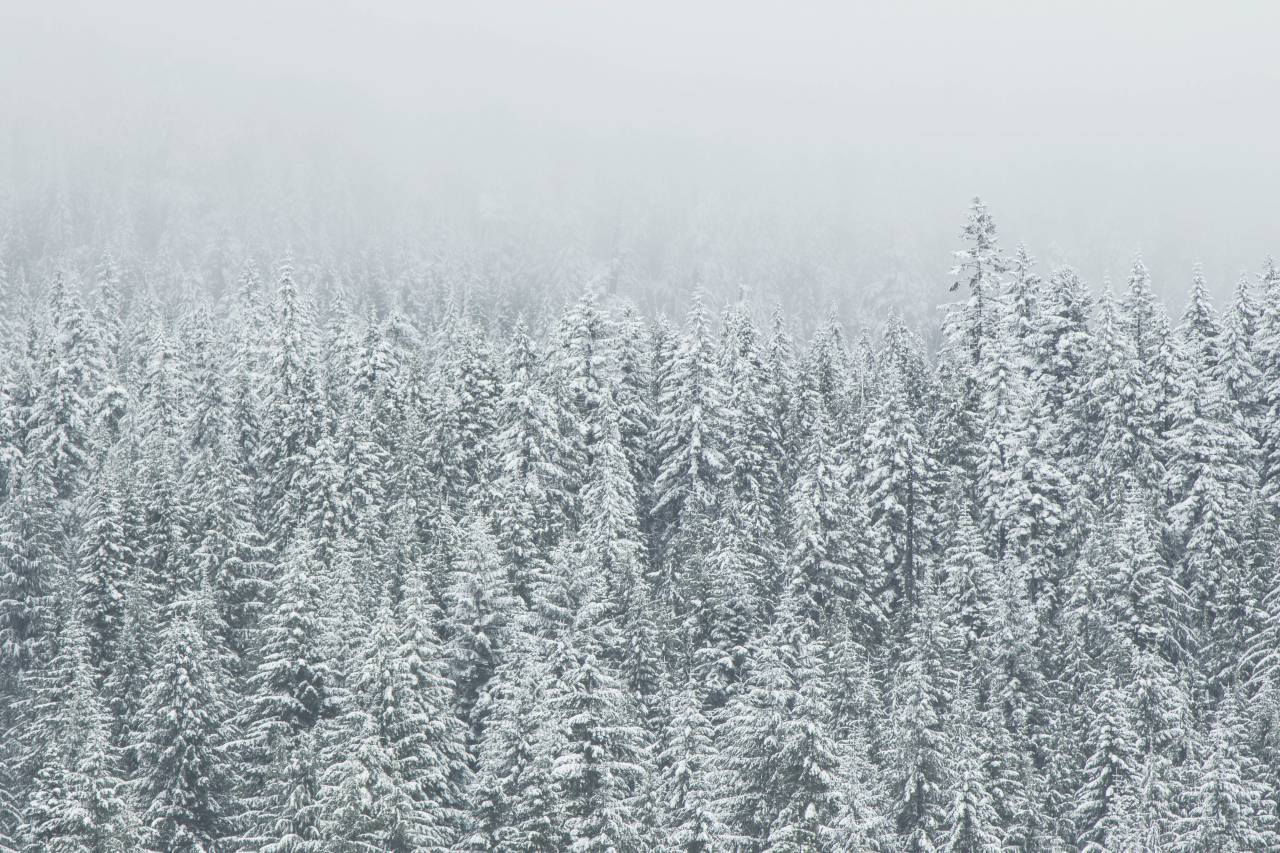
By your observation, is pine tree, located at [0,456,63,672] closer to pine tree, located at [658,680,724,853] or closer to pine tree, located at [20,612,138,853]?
pine tree, located at [20,612,138,853]

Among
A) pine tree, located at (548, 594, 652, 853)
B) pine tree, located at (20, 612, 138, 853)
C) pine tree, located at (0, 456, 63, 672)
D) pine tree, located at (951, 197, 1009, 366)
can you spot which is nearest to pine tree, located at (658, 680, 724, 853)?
pine tree, located at (548, 594, 652, 853)

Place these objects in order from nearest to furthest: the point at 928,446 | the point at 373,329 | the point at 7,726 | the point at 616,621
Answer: the point at 616,621 → the point at 7,726 → the point at 928,446 → the point at 373,329

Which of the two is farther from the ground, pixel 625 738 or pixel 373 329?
pixel 373 329

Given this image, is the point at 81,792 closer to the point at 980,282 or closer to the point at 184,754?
the point at 184,754

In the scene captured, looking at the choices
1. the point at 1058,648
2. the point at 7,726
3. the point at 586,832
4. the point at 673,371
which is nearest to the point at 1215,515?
the point at 1058,648

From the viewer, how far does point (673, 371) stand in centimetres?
5569

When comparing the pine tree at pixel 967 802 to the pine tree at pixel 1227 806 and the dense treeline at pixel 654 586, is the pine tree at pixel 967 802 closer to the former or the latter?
the dense treeline at pixel 654 586

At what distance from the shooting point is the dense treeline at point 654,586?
102 feet

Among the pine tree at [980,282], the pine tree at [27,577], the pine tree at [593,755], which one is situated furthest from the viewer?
the pine tree at [980,282]

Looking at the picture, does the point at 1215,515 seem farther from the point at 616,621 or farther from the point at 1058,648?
the point at 616,621

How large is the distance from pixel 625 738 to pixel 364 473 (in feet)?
75.6

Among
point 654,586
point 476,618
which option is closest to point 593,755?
point 476,618

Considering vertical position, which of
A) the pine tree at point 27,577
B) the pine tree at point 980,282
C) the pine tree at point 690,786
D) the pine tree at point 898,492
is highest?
the pine tree at point 980,282

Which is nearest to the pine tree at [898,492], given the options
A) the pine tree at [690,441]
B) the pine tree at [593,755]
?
the pine tree at [690,441]
